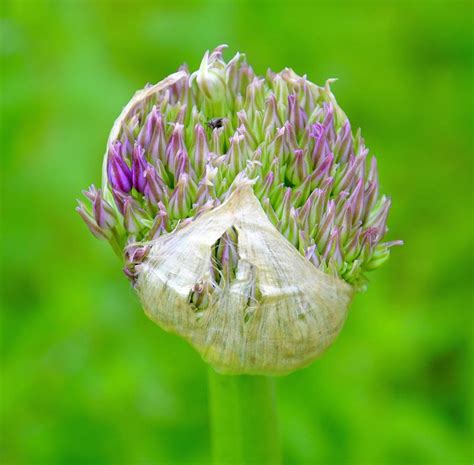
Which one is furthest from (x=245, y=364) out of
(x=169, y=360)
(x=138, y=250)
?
(x=169, y=360)

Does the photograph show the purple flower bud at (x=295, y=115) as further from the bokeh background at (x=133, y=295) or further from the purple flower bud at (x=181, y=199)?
the bokeh background at (x=133, y=295)

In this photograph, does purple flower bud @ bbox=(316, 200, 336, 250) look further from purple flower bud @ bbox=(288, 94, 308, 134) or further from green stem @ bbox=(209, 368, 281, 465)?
green stem @ bbox=(209, 368, 281, 465)

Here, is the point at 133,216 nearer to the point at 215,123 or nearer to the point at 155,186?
the point at 155,186

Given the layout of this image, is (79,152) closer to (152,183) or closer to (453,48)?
(152,183)

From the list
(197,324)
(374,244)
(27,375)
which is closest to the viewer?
(197,324)

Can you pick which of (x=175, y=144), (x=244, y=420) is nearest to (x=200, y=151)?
(x=175, y=144)

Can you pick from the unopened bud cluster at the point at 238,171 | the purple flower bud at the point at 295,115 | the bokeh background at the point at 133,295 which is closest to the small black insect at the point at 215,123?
the unopened bud cluster at the point at 238,171
